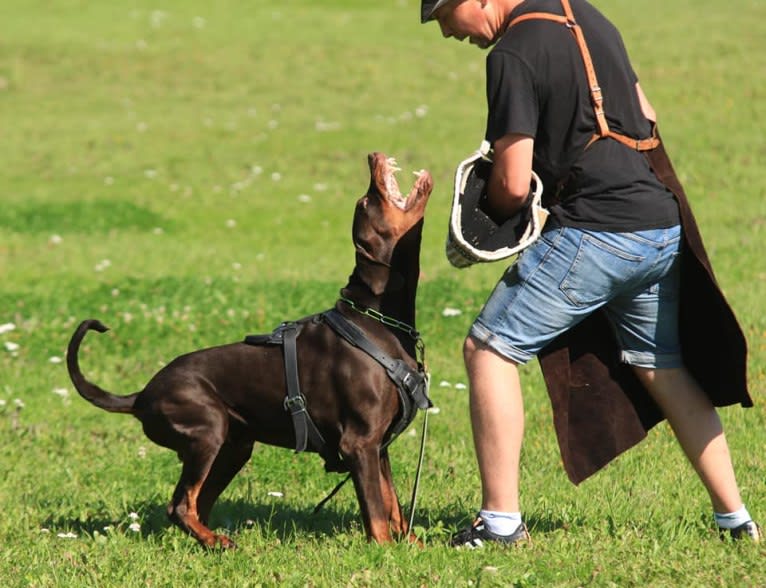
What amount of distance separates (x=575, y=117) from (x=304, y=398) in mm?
1626

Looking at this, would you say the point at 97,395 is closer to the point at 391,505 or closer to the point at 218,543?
the point at 218,543

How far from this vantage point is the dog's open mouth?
5207mm

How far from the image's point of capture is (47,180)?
16141mm

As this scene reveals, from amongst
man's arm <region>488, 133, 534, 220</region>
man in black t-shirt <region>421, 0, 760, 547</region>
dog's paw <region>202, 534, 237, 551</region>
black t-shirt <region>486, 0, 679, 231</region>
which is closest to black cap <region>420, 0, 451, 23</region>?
man in black t-shirt <region>421, 0, 760, 547</region>

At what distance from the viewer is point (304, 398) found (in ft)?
17.2

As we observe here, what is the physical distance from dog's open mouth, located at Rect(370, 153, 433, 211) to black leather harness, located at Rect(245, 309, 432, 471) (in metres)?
0.55

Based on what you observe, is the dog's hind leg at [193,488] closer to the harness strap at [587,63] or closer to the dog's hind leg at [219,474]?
the dog's hind leg at [219,474]

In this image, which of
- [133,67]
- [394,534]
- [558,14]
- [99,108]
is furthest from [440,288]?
[133,67]

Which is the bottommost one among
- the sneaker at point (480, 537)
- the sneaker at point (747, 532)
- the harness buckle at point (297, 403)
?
the sneaker at point (480, 537)

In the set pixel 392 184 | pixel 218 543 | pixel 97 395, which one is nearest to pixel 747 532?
pixel 392 184

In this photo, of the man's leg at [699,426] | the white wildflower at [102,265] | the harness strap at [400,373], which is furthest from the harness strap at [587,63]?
the white wildflower at [102,265]

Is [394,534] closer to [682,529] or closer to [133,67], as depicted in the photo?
[682,529]

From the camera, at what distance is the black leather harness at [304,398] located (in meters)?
5.13

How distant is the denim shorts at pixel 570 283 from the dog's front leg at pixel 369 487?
68 cm
